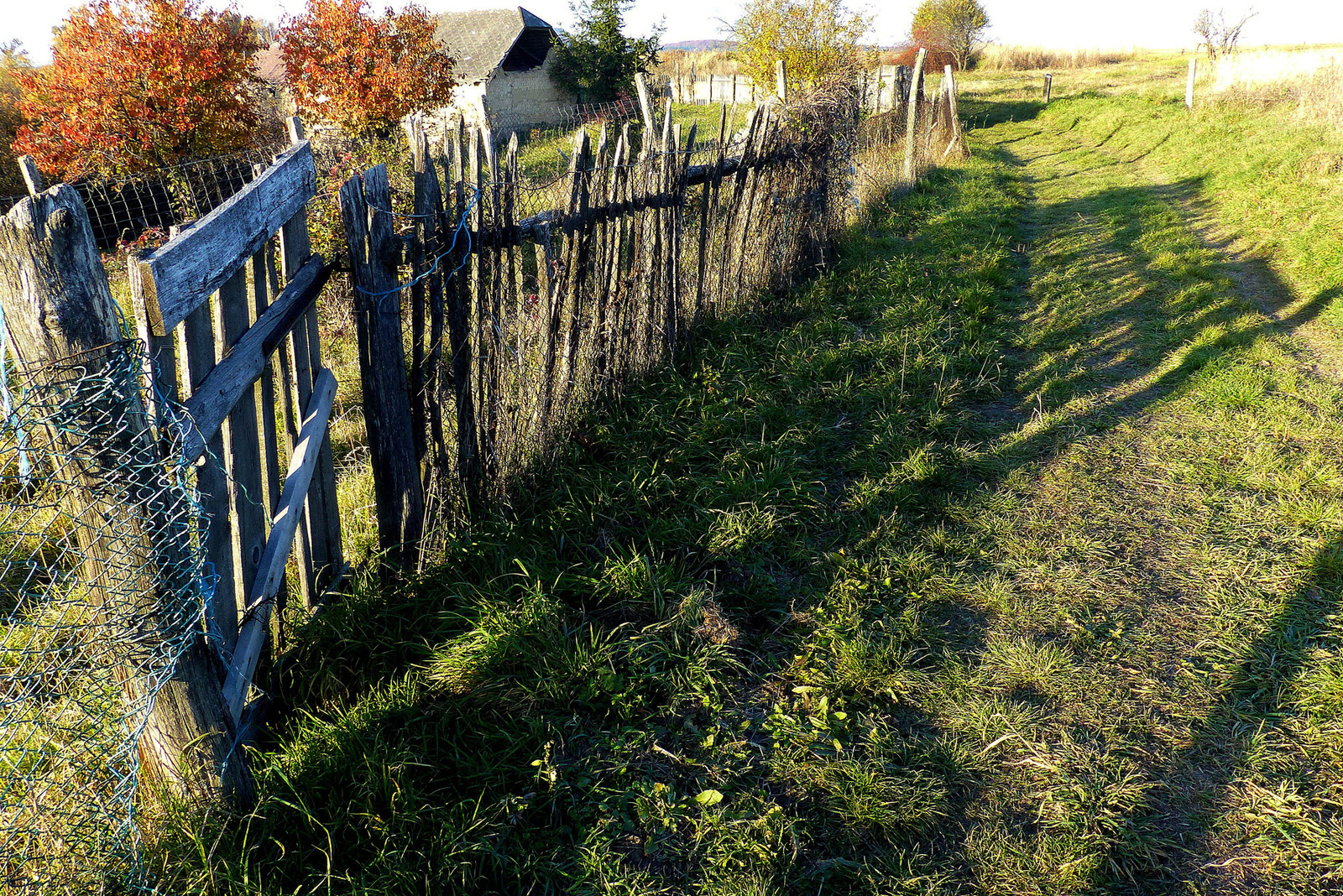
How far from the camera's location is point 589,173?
4.07m

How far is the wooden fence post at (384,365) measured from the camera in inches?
109

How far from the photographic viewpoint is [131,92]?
15719mm

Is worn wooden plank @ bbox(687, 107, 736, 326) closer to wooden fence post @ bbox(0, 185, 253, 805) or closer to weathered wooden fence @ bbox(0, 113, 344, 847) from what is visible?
weathered wooden fence @ bbox(0, 113, 344, 847)

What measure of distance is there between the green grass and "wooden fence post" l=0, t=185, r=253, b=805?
20 cm

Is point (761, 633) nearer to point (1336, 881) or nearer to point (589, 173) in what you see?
point (1336, 881)

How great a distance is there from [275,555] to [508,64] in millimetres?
28975

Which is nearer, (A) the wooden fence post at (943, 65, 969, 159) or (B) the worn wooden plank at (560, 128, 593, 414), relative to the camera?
(B) the worn wooden plank at (560, 128, 593, 414)

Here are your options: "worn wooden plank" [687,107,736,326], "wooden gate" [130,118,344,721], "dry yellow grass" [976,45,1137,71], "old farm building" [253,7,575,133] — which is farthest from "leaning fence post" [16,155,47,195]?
"dry yellow grass" [976,45,1137,71]

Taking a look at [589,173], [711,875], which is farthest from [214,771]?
[589,173]

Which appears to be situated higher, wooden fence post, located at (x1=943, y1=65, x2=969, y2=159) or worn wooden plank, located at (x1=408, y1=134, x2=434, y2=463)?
wooden fence post, located at (x1=943, y1=65, x2=969, y2=159)

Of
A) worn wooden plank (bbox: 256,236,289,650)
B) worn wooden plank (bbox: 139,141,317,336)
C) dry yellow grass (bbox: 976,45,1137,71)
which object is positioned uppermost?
dry yellow grass (bbox: 976,45,1137,71)

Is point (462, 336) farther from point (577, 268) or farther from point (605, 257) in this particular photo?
point (605, 257)

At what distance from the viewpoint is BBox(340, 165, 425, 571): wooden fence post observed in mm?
2777

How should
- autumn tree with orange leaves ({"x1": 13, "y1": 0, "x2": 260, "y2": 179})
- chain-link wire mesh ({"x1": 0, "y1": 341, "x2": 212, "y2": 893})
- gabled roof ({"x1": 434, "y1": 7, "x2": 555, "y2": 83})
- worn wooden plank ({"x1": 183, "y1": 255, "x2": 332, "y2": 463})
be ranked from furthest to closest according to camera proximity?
1. gabled roof ({"x1": 434, "y1": 7, "x2": 555, "y2": 83})
2. autumn tree with orange leaves ({"x1": 13, "y1": 0, "x2": 260, "y2": 179})
3. worn wooden plank ({"x1": 183, "y1": 255, "x2": 332, "y2": 463})
4. chain-link wire mesh ({"x1": 0, "y1": 341, "x2": 212, "y2": 893})
